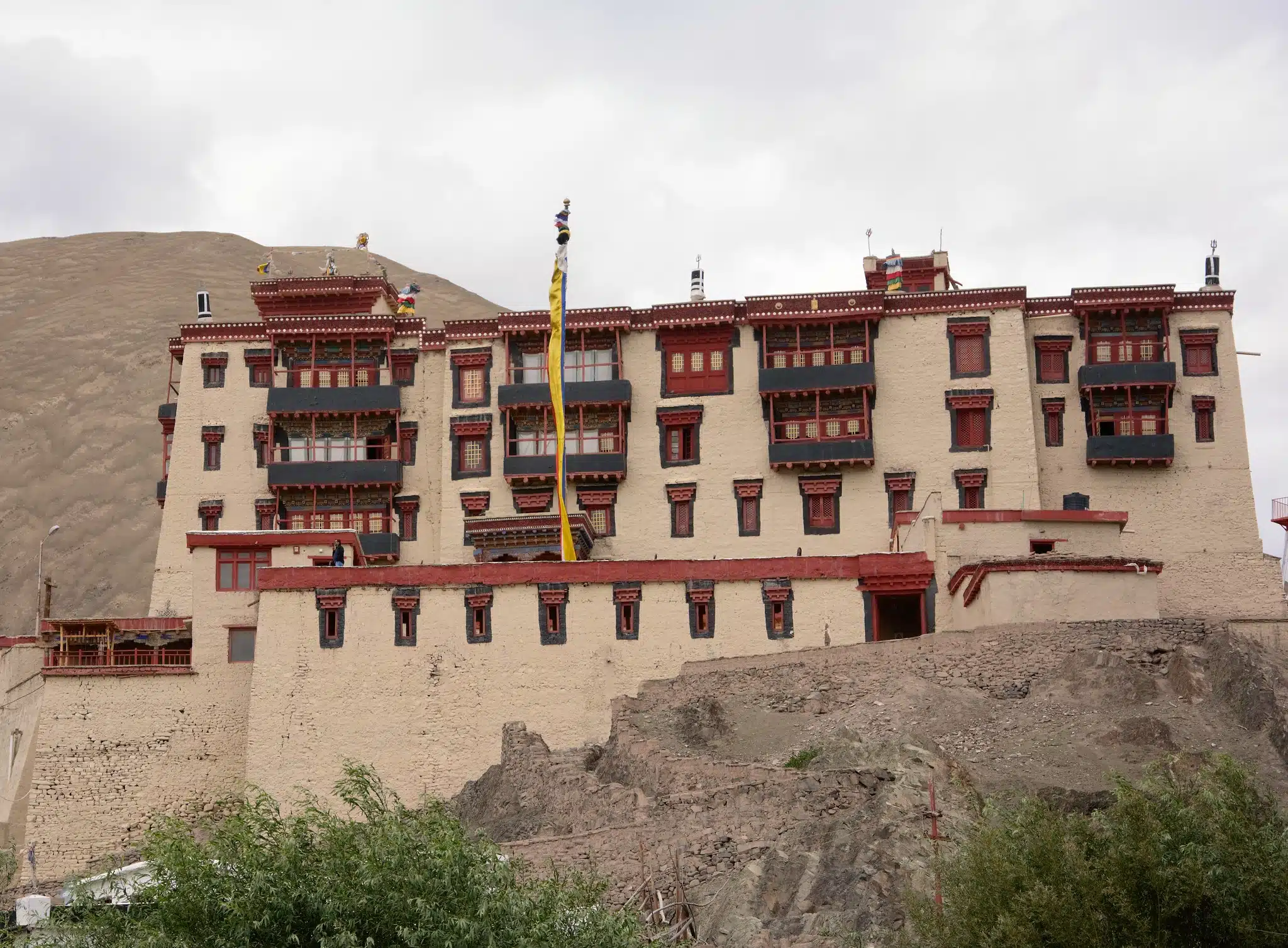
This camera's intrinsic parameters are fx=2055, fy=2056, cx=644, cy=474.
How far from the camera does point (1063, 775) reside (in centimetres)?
4403

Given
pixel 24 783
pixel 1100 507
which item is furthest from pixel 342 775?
pixel 1100 507

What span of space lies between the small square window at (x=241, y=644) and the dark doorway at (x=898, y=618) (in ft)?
58.7

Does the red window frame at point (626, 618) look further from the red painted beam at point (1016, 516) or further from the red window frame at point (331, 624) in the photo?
the red painted beam at point (1016, 516)

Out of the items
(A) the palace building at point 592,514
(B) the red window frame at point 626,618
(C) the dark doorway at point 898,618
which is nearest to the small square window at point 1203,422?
(A) the palace building at point 592,514

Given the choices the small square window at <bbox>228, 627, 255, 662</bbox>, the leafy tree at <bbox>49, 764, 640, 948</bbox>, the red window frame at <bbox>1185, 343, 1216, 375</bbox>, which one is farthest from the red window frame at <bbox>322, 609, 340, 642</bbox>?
the red window frame at <bbox>1185, 343, 1216, 375</bbox>

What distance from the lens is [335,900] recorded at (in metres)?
30.5

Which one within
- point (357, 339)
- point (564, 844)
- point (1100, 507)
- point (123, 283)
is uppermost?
point (123, 283)

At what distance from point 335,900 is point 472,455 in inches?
1522

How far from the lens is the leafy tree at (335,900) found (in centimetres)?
3036

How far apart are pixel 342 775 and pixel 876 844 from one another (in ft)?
63.3

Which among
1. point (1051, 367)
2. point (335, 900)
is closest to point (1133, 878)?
point (335, 900)

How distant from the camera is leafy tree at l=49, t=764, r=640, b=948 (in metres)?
30.4

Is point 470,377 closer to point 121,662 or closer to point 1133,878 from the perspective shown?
point 121,662

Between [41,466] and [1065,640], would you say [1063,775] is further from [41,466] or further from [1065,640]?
[41,466]
